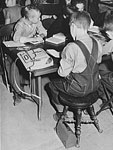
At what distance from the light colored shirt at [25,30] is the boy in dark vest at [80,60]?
804 millimetres

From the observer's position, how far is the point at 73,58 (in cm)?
202

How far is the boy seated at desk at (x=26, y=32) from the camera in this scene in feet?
8.79

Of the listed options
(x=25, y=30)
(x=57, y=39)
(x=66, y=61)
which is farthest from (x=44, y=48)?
(x=66, y=61)

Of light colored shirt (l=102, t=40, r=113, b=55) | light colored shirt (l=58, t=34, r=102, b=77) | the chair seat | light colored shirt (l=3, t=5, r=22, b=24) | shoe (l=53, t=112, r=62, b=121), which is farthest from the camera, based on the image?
light colored shirt (l=3, t=5, r=22, b=24)

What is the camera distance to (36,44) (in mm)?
2656

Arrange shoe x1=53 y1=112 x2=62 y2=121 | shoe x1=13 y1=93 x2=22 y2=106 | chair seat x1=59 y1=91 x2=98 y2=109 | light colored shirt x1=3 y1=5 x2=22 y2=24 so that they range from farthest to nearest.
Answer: light colored shirt x1=3 y1=5 x2=22 y2=24 < shoe x1=13 y1=93 x2=22 y2=106 < shoe x1=53 y1=112 x2=62 y2=121 < chair seat x1=59 y1=91 x2=98 y2=109

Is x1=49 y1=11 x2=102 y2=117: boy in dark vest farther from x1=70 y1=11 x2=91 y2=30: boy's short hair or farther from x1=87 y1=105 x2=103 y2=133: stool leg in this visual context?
x1=87 y1=105 x2=103 y2=133: stool leg

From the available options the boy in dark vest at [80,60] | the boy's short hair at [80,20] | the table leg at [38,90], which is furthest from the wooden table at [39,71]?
the boy's short hair at [80,20]

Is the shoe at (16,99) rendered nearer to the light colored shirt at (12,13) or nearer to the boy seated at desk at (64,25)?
the boy seated at desk at (64,25)

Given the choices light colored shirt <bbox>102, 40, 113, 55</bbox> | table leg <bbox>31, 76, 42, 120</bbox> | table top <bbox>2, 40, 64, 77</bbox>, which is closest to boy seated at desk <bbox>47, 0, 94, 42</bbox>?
table top <bbox>2, 40, 64, 77</bbox>

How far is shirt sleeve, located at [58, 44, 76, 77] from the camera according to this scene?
200cm

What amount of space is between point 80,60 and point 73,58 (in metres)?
0.06

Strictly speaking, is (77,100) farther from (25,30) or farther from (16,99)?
(25,30)

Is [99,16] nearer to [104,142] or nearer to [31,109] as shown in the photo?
[31,109]
